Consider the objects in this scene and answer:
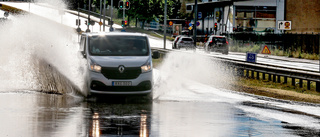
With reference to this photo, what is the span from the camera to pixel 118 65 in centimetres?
1623

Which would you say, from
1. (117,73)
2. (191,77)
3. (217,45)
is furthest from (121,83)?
(217,45)

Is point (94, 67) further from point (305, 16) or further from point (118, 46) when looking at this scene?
point (305, 16)

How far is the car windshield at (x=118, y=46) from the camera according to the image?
16.9m

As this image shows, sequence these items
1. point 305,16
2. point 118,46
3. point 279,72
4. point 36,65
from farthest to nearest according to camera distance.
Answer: point 305,16 < point 36,65 < point 279,72 < point 118,46

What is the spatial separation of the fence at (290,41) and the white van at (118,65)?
3788 cm

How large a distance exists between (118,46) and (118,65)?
3.23 ft

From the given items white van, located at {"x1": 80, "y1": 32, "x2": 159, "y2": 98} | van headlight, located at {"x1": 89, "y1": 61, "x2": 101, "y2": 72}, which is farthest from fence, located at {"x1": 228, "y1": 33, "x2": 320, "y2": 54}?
A: van headlight, located at {"x1": 89, "y1": 61, "x2": 101, "y2": 72}

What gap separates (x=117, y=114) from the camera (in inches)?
528

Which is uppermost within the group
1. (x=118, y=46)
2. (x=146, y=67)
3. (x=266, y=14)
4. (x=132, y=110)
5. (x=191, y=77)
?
(x=266, y=14)

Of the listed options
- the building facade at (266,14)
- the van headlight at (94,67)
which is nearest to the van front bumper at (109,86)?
the van headlight at (94,67)

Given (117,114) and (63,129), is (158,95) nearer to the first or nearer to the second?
(117,114)

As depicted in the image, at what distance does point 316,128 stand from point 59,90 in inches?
345

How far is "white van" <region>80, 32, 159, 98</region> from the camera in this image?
16.0 meters

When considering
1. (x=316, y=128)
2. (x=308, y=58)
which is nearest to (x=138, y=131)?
(x=316, y=128)
